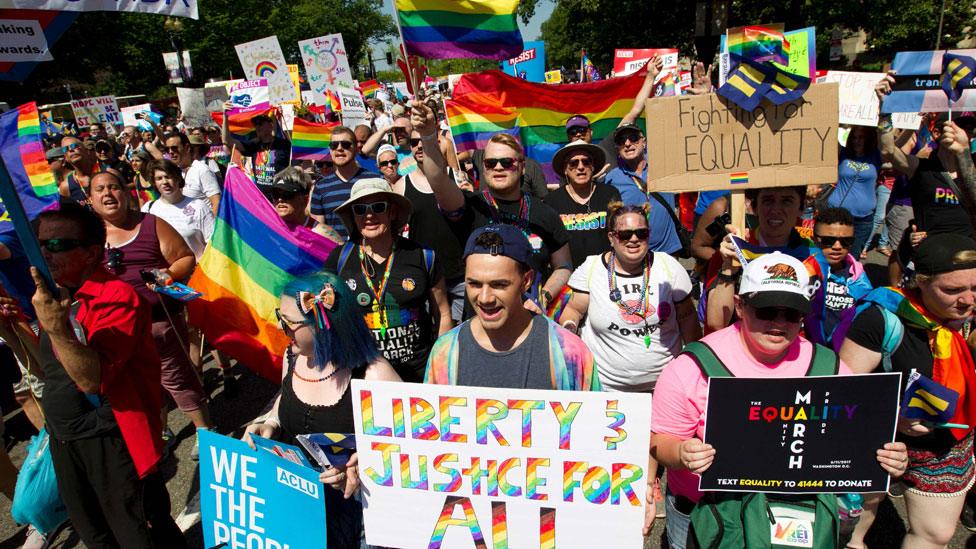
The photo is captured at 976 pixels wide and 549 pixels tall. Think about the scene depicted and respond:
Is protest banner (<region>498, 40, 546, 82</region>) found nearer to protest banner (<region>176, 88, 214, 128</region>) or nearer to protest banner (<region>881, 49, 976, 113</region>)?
protest banner (<region>176, 88, 214, 128</region>)

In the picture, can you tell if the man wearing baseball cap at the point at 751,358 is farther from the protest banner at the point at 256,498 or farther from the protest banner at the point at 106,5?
the protest banner at the point at 106,5

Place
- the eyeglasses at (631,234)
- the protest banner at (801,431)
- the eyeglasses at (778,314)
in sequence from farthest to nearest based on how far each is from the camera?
1. the eyeglasses at (631,234)
2. the eyeglasses at (778,314)
3. the protest banner at (801,431)

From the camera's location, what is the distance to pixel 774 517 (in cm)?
211

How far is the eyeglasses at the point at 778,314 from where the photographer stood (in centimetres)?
208

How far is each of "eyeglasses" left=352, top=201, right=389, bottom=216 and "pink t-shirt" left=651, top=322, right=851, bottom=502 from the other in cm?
177

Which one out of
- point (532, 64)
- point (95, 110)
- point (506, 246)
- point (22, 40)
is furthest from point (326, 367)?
point (95, 110)

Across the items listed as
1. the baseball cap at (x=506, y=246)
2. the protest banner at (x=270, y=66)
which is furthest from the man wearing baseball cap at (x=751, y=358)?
the protest banner at (x=270, y=66)

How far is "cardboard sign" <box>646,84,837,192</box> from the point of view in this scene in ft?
8.56

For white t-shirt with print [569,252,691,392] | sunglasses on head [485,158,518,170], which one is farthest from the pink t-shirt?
sunglasses on head [485,158,518,170]

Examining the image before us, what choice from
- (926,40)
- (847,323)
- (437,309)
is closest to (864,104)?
(847,323)

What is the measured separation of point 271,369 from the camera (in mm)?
4270

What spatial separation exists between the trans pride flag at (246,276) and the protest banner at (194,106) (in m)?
10.1

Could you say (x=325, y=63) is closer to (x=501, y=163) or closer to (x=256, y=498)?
(x=501, y=163)

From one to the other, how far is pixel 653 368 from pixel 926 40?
1176 inches
